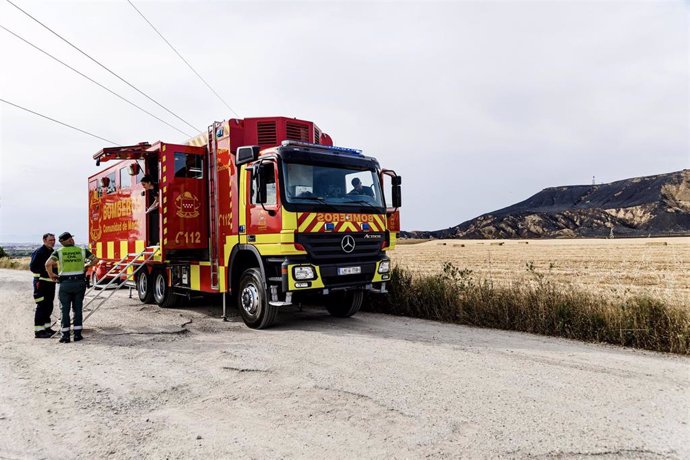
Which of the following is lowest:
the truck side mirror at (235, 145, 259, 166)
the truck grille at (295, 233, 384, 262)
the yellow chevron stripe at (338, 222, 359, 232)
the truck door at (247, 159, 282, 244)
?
the truck grille at (295, 233, 384, 262)

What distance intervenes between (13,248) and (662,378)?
6313 cm

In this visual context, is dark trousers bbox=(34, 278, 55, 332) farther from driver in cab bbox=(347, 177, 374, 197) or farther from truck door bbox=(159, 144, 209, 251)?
driver in cab bbox=(347, 177, 374, 197)

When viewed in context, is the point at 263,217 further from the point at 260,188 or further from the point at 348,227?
the point at 348,227

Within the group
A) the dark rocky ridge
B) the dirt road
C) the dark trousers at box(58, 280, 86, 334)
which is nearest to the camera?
the dirt road

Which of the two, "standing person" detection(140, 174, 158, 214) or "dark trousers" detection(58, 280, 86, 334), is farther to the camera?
"standing person" detection(140, 174, 158, 214)

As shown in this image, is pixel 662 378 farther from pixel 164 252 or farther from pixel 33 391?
pixel 164 252

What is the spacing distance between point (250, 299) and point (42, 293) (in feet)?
11.1

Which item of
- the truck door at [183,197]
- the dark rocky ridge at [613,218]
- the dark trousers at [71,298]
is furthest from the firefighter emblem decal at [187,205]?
the dark rocky ridge at [613,218]

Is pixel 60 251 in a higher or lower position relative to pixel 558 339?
higher

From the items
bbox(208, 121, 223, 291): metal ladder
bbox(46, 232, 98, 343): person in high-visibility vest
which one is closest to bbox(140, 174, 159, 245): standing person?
bbox(208, 121, 223, 291): metal ladder

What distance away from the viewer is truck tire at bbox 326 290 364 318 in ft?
30.5

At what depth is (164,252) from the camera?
382 inches

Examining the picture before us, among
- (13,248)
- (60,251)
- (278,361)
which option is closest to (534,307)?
(278,361)

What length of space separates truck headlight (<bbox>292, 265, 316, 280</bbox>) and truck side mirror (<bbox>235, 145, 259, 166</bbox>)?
78.6 inches
